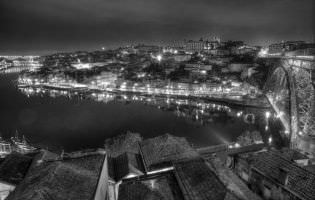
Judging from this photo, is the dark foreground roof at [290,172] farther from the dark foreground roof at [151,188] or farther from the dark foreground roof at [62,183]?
the dark foreground roof at [62,183]

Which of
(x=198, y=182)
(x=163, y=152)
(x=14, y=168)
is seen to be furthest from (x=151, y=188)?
(x=14, y=168)

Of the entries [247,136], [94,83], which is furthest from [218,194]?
[94,83]

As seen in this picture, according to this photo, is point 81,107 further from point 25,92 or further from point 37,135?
point 25,92

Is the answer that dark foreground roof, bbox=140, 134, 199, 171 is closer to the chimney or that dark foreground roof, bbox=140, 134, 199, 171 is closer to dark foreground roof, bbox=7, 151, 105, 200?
dark foreground roof, bbox=7, 151, 105, 200

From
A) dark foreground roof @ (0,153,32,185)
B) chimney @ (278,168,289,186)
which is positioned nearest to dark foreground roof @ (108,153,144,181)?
dark foreground roof @ (0,153,32,185)

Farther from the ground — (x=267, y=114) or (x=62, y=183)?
(x=62, y=183)

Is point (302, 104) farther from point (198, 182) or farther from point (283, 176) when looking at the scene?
point (198, 182)

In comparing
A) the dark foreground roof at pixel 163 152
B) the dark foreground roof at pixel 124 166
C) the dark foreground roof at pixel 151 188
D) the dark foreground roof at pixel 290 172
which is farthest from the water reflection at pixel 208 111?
the dark foreground roof at pixel 151 188

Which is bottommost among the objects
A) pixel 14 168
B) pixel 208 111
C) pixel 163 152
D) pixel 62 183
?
pixel 208 111
